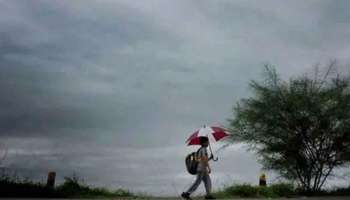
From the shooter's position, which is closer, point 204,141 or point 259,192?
point 204,141

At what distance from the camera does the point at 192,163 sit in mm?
16797

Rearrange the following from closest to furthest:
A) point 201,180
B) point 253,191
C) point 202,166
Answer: point 202,166, point 201,180, point 253,191

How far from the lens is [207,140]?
55.0ft

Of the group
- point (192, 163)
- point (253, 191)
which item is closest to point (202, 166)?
point (192, 163)

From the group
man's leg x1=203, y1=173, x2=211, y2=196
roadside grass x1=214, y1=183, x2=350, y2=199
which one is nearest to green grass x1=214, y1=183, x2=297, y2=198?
roadside grass x1=214, y1=183, x2=350, y2=199

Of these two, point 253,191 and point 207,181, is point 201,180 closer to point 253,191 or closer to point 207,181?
point 207,181

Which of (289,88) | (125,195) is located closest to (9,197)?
(125,195)

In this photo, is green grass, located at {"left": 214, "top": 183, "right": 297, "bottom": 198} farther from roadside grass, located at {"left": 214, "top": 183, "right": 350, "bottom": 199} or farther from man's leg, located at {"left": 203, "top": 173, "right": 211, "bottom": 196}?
man's leg, located at {"left": 203, "top": 173, "right": 211, "bottom": 196}

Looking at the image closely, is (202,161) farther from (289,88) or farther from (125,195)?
(289,88)

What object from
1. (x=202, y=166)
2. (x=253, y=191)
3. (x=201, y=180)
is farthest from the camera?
(x=253, y=191)

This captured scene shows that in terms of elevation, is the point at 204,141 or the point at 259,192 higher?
the point at 204,141

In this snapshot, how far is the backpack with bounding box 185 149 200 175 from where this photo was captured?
55.0ft

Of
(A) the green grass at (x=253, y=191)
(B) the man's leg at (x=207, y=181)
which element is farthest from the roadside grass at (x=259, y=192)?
(B) the man's leg at (x=207, y=181)

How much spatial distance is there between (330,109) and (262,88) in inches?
141
